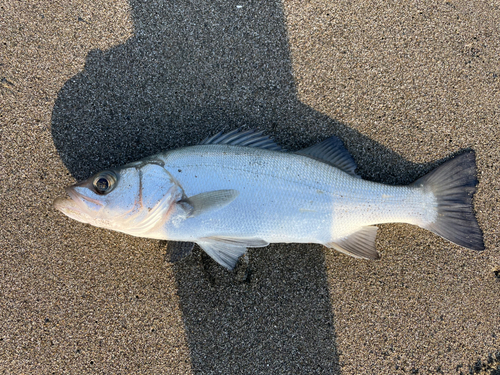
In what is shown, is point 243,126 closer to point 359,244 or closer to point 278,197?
→ point 278,197

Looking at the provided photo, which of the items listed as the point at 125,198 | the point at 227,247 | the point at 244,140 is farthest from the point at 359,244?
the point at 125,198

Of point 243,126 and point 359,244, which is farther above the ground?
point 243,126

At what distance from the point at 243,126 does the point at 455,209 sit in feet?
5.01

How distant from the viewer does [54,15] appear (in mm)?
2189

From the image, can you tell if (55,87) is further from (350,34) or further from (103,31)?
(350,34)

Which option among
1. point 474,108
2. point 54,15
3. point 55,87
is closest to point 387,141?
point 474,108

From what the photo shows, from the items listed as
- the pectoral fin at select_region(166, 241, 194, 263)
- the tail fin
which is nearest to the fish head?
the pectoral fin at select_region(166, 241, 194, 263)

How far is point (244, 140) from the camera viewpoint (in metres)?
1.97

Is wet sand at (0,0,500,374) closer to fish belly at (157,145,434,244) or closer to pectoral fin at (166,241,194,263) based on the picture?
pectoral fin at (166,241,194,263)

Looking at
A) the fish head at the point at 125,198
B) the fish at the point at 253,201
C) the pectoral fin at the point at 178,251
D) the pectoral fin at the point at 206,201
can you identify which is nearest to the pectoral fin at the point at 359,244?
the fish at the point at 253,201

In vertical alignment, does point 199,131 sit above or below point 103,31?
below

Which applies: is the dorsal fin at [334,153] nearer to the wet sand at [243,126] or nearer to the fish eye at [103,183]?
the wet sand at [243,126]

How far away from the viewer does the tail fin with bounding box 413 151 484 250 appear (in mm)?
1954

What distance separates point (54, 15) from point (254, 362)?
2.89 metres
